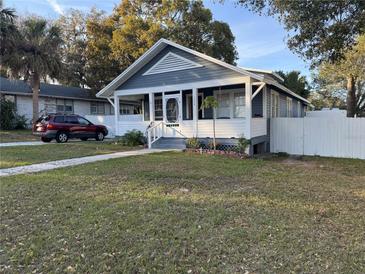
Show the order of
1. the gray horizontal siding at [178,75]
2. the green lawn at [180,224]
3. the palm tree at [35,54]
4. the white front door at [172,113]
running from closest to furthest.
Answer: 1. the green lawn at [180,224]
2. the gray horizontal siding at [178,75]
3. the white front door at [172,113]
4. the palm tree at [35,54]

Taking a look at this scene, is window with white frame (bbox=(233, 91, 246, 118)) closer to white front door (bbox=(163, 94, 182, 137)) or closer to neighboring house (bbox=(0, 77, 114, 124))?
white front door (bbox=(163, 94, 182, 137))

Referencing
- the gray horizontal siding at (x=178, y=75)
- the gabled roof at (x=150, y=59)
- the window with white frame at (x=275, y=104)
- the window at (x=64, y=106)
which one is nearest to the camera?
the gabled roof at (x=150, y=59)

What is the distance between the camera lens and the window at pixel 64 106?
1140 inches

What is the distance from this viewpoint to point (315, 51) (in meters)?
10.2

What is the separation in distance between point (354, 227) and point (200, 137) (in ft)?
34.0

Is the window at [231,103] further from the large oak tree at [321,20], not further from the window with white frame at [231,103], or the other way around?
the large oak tree at [321,20]

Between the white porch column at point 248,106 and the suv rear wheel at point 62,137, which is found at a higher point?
the white porch column at point 248,106

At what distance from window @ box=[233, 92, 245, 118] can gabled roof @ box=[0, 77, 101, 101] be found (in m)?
18.5

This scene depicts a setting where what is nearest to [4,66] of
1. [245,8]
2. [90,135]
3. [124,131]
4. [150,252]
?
[90,135]

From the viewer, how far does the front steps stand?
49.6 ft

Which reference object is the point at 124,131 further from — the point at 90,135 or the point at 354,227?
the point at 354,227

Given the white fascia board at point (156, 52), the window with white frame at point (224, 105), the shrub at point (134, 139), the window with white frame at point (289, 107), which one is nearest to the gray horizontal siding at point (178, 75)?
the white fascia board at point (156, 52)

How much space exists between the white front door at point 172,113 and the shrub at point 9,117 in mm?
13825

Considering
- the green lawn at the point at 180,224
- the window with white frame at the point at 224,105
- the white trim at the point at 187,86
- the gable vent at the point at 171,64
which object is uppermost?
the gable vent at the point at 171,64
